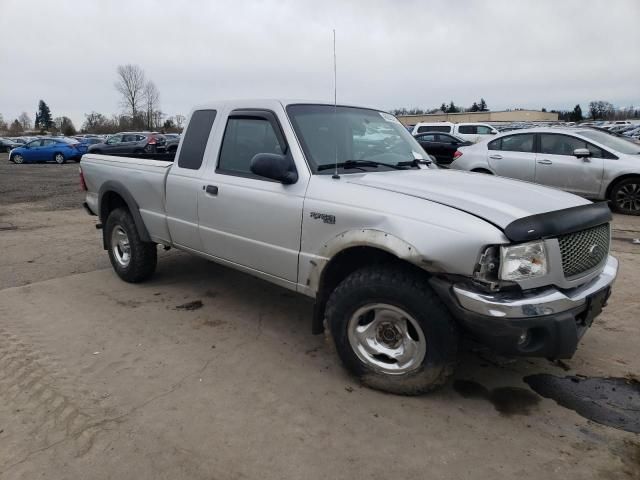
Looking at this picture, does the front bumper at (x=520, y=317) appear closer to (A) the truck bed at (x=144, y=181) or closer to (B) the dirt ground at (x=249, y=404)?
(B) the dirt ground at (x=249, y=404)

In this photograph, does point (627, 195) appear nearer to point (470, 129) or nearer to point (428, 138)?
point (428, 138)

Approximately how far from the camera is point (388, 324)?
3203mm

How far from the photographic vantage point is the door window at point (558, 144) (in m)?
9.38

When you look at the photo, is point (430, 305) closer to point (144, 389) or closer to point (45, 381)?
point (144, 389)

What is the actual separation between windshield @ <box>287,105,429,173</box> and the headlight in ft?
4.58

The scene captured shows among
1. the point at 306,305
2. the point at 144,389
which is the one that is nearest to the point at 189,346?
the point at 144,389

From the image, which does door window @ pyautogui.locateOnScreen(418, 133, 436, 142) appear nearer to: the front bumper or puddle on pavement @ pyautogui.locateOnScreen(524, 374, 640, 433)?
puddle on pavement @ pyautogui.locateOnScreen(524, 374, 640, 433)

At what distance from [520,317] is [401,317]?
2.32 ft

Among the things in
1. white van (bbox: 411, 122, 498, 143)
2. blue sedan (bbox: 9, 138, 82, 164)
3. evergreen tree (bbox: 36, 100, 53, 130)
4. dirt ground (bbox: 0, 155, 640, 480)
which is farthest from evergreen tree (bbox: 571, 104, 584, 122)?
evergreen tree (bbox: 36, 100, 53, 130)

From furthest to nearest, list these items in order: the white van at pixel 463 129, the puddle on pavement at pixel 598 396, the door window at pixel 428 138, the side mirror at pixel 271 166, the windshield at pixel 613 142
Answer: the white van at pixel 463 129 → the door window at pixel 428 138 → the windshield at pixel 613 142 → the side mirror at pixel 271 166 → the puddle on pavement at pixel 598 396

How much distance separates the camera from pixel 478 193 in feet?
10.5

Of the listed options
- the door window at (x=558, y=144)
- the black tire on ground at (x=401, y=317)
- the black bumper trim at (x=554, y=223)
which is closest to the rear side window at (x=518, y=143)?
the door window at (x=558, y=144)

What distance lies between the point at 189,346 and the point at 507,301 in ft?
8.12

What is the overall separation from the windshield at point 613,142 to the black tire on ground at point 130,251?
811 cm
